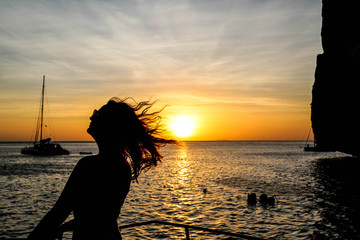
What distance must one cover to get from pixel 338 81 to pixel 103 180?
2335 inches

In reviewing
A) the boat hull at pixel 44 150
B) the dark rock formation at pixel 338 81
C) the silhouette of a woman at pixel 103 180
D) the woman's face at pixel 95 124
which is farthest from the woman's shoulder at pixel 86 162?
the boat hull at pixel 44 150

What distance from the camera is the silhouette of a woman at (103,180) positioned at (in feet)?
6.48

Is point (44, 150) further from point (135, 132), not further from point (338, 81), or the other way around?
point (135, 132)

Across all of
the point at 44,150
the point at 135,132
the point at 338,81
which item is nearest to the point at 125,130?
the point at 135,132

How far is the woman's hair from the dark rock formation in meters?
47.7

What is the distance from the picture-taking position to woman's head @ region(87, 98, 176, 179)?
243 centimetres

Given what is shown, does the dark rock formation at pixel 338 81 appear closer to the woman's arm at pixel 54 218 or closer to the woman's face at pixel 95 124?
the woman's face at pixel 95 124

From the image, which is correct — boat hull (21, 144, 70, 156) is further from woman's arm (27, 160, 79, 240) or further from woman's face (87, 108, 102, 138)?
woman's arm (27, 160, 79, 240)

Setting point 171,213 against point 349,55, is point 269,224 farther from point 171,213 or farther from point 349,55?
point 349,55

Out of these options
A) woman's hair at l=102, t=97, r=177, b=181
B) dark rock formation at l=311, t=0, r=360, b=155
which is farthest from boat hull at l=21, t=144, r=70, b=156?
woman's hair at l=102, t=97, r=177, b=181

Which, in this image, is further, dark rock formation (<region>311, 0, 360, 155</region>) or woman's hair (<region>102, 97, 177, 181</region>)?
dark rock formation (<region>311, 0, 360, 155</region>)

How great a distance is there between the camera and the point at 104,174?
217 cm

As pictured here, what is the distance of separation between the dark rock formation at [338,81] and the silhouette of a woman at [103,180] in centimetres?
4803

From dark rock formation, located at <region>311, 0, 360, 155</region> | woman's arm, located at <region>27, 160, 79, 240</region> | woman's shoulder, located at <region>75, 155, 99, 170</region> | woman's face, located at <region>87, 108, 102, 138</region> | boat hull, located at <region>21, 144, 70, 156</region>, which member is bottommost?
boat hull, located at <region>21, 144, 70, 156</region>
